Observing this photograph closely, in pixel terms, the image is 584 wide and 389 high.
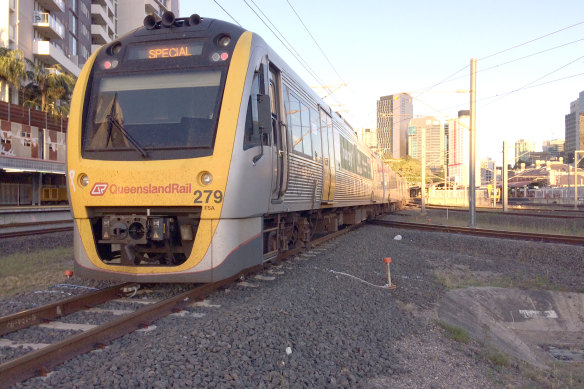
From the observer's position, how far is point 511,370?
461 centimetres

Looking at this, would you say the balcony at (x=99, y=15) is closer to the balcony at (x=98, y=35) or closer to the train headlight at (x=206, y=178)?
the balcony at (x=98, y=35)

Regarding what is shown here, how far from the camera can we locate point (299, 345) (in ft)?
13.8

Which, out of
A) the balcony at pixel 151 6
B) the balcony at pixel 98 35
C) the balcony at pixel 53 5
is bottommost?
the balcony at pixel 53 5

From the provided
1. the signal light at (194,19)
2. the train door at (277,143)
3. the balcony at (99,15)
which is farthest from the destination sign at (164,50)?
the balcony at (99,15)

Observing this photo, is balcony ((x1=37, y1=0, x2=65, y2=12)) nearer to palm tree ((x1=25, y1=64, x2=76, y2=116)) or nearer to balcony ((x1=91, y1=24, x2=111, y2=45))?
palm tree ((x1=25, y1=64, x2=76, y2=116))

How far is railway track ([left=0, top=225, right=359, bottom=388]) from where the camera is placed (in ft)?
11.3

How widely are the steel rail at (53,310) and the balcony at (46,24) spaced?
35.2 metres

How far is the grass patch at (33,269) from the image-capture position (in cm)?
693

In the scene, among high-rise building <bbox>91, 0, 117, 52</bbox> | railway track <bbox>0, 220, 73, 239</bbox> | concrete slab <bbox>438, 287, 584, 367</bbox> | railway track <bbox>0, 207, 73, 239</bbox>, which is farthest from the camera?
high-rise building <bbox>91, 0, 117, 52</bbox>

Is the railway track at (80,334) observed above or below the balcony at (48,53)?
below

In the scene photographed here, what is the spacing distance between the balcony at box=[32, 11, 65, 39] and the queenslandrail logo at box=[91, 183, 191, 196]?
34773mm

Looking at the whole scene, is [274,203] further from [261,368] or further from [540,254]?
[540,254]

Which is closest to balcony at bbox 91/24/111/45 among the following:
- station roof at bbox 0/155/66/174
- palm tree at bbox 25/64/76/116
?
palm tree at bbox 25/64/76/116

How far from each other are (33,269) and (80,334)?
5059 mm
